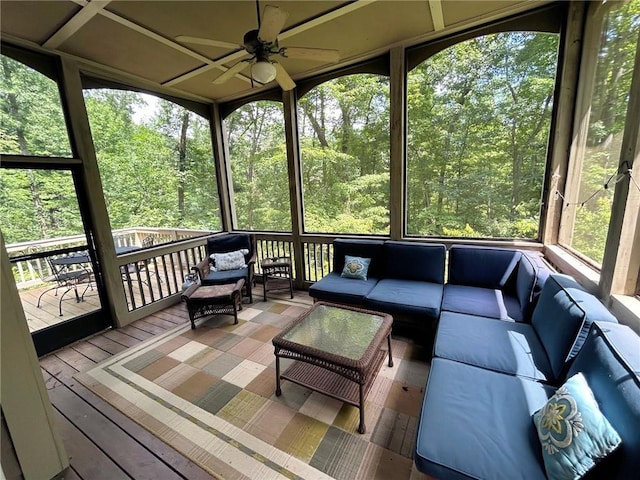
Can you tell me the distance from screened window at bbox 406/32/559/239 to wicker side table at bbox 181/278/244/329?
247cm

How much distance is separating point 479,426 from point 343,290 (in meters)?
1.89

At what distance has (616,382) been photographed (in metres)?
1.08

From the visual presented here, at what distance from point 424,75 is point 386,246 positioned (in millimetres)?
2721

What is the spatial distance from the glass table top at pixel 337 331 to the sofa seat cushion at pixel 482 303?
777 mm

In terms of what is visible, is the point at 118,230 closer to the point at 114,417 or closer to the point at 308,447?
the point at 114,417

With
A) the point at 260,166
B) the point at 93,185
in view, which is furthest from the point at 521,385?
the point at 260,166

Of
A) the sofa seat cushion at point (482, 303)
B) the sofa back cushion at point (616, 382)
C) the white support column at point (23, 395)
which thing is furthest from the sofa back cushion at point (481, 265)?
the white support column at point (23, 395)

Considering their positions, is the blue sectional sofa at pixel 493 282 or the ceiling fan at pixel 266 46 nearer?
the ceiling fan at pixel 266 46

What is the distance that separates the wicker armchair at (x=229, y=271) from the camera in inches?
145

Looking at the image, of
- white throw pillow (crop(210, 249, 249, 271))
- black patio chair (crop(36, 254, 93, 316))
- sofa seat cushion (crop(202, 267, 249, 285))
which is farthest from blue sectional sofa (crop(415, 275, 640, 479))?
black patio chair (crop(36, 254, 93, 316))

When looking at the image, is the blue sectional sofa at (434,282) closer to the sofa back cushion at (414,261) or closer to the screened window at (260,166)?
the sofa back cushion at (414,261)

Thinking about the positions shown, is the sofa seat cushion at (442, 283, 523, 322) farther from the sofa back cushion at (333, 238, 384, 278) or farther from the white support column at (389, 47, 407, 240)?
the white support column at (389, 47, 407, 240)

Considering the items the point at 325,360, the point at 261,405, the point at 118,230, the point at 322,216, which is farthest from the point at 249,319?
the point at 322,216

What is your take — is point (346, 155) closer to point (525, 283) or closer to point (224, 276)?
point (224, 276)
